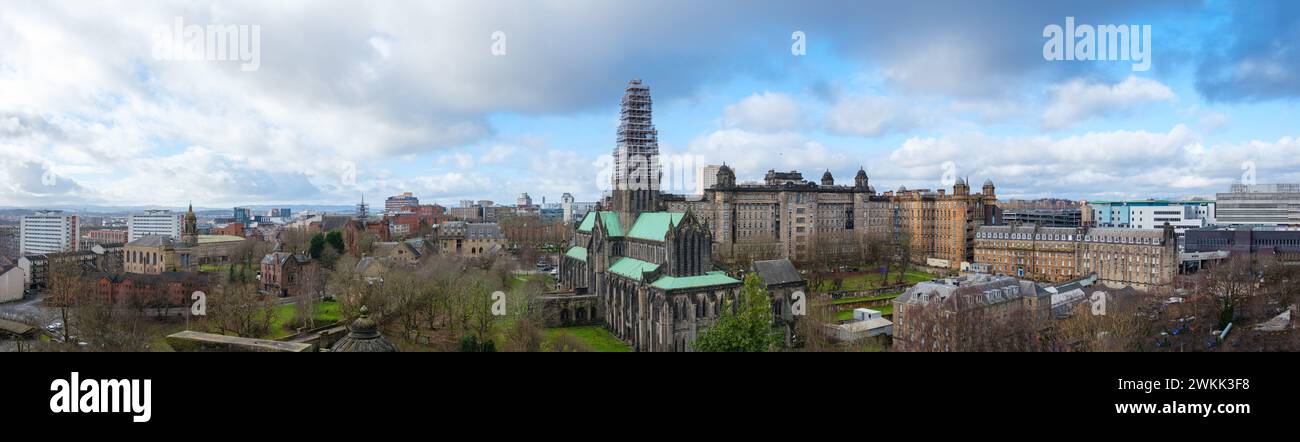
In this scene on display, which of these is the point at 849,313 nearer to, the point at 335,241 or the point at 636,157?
the point at 636,157

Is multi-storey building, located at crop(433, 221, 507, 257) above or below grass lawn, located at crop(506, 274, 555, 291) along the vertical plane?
above

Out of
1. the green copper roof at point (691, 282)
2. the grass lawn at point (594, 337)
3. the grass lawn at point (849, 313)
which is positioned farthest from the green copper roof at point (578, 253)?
the grass lawn at point (849, 313)

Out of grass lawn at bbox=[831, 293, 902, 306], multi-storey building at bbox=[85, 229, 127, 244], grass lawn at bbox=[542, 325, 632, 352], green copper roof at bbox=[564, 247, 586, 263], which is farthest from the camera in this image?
multi-storey building at bbox=[85, 229, 127, 244]

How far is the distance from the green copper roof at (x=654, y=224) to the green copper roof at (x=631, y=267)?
1.71 metres

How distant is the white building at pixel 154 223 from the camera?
81762 millimetres

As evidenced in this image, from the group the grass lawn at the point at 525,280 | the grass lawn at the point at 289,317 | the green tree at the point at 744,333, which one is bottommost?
the grass lawn at the point at 289,317

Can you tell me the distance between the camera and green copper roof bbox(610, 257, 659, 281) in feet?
121

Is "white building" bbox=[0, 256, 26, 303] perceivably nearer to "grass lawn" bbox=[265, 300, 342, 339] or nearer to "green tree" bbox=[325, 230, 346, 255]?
"grass lawn" bbox=[265, 300, 342, 339]

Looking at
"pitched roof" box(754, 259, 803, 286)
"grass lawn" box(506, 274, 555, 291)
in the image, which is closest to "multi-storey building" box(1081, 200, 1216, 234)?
"pitched roof" box(754, 259, 803, 286)

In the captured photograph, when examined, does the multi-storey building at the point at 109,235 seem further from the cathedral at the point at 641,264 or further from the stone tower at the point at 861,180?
the stone tower at the point at 861,180

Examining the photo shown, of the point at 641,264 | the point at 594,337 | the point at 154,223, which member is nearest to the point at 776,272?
the point at 641,264

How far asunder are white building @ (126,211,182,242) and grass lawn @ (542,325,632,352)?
71491 mm
